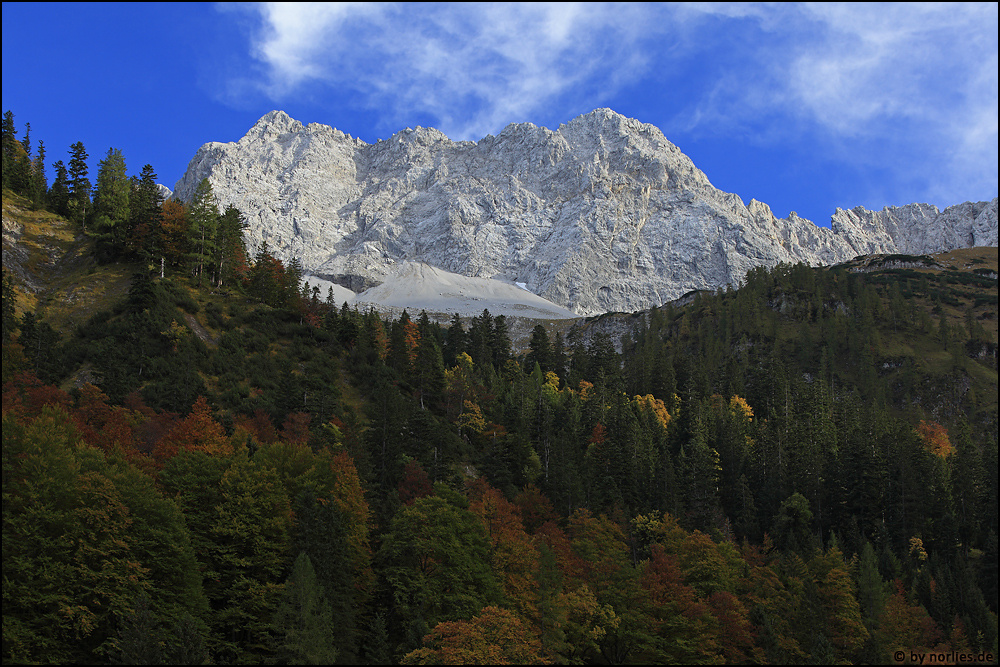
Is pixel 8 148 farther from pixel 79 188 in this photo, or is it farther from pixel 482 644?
pixel 482 644

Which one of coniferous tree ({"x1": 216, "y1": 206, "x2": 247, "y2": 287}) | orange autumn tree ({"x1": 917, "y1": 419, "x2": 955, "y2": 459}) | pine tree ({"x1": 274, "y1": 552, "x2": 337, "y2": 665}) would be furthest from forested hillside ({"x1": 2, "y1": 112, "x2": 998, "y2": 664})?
orange autumn tree ({"x1": 917, "y1": 419, "x2": 955, "y2": 459})

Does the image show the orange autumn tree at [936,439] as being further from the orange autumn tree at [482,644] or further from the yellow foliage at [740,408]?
the orange autumn tree at [482,644]

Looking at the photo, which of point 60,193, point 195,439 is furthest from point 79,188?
point 195,439

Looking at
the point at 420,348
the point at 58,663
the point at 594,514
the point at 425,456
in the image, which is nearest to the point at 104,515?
the point at 58,663

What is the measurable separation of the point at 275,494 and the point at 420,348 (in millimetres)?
58116

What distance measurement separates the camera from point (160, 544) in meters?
49.2

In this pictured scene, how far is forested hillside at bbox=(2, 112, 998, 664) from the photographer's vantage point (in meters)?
48.1

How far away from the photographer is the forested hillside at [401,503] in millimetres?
48094

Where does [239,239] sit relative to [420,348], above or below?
above

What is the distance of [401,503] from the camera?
6612 centimetres

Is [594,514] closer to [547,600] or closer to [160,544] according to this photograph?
[547,600]

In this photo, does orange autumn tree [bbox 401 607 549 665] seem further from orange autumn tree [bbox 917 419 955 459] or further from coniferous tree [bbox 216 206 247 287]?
orange autumn tree [bbox 917 419 955 459]

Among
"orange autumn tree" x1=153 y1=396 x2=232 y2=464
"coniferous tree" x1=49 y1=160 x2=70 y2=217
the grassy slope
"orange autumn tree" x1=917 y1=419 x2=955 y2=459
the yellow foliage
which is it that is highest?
"coniferous tree" x1=49 y1=160 x2=70 y2=217

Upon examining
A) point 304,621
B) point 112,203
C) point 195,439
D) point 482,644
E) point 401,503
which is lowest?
point 482,644
